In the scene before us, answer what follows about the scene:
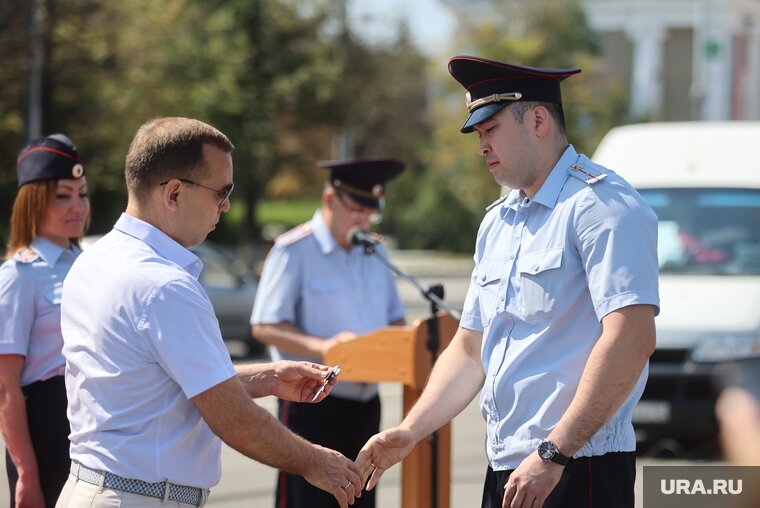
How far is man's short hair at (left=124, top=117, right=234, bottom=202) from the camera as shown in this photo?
137 inches

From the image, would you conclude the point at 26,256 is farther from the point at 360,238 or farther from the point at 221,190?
the point at 360,238

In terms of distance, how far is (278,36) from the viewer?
107 feet

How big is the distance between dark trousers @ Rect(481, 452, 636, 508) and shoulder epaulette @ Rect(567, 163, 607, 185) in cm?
82

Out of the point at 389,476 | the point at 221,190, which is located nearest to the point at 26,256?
the point at 221,190

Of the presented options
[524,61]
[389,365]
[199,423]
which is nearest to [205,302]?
[199,423]

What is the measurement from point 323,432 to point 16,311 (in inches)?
67.7

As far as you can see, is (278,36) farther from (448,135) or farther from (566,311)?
(566,311)

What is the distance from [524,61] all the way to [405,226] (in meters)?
9.89

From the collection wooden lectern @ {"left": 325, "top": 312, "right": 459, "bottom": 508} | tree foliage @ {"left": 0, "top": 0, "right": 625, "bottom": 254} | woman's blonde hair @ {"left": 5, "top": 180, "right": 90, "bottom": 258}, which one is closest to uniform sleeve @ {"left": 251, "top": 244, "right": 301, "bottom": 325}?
wooden lectern @ {"left": 325, "top": 312, "right": 459, "bottom": 508}

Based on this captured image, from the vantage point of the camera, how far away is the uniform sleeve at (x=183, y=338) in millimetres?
3293

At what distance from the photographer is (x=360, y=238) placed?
5.73 metres

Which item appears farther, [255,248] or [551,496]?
[255,248]

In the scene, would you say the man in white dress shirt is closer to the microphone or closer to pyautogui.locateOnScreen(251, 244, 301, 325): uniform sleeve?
the microphone

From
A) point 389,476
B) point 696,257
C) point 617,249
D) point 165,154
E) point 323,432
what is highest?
point 165,154
